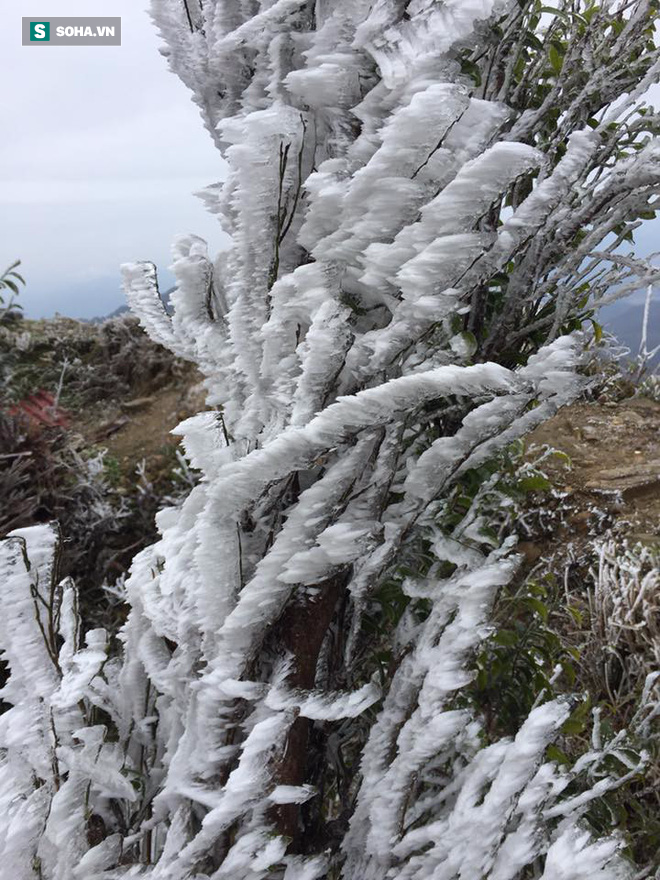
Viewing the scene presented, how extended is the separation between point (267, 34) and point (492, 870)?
1040 millimetres

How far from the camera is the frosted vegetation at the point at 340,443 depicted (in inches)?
26.0

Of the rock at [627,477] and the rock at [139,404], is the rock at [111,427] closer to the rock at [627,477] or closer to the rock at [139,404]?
the rock at [139,404]

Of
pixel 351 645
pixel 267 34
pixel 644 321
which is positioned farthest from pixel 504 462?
pixel 644 321

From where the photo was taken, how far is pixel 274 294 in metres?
0.72

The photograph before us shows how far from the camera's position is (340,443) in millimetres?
642

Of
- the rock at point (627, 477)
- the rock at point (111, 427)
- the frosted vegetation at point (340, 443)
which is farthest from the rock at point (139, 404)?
the frosted vegetation at point (340, 443)

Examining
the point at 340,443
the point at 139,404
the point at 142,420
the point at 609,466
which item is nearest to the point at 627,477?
the point at 609,466

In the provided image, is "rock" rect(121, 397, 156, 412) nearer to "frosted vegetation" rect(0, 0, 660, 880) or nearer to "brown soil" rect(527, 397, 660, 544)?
"brown soil" rect(527, 397, 660, 544)

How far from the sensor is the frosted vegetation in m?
0.66

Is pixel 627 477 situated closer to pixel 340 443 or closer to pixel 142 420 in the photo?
pixel 340 443

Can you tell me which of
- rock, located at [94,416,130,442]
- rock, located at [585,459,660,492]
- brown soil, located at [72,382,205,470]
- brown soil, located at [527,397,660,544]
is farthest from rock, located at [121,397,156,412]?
rock, located at [585,459,660,492]

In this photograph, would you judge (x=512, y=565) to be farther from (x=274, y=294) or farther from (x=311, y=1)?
(x=311, y=1)

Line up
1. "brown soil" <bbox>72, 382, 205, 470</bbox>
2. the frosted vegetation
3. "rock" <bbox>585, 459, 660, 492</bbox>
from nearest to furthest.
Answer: the frosted vegetation, "rock" <bbox>585, 459, 660, 492</bbox>, "brown soil" <bbox>72, 382, 205, 470</bbox>

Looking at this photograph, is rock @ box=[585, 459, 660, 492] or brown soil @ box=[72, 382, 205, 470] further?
brown soil @ box=[72, 382, 205, 470]
